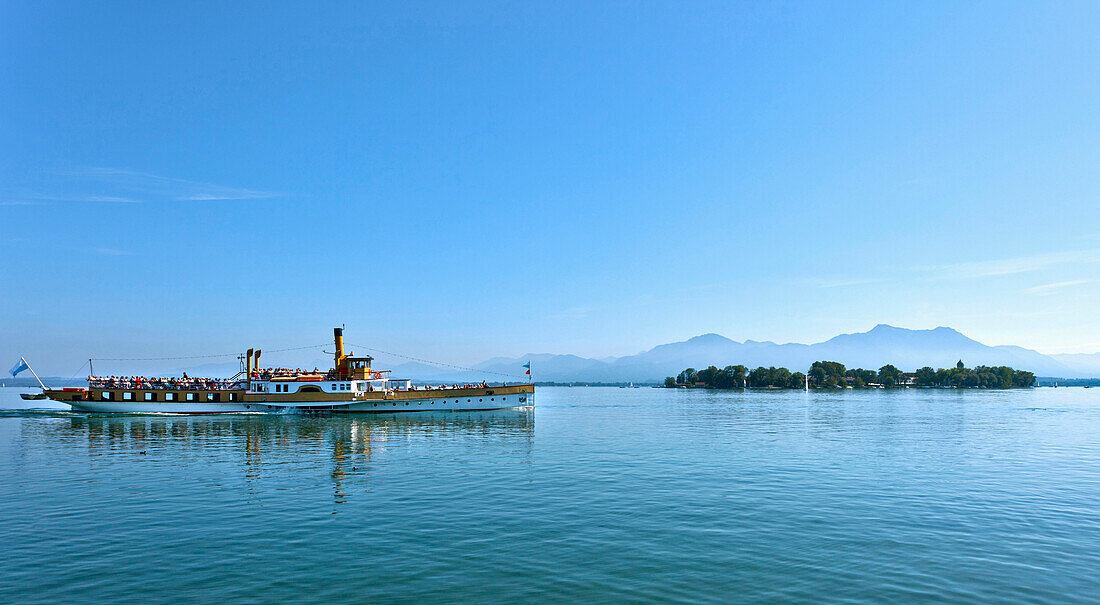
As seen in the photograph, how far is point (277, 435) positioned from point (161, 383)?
46.8m

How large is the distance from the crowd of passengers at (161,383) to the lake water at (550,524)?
4729 cm

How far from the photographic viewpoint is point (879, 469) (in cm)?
3988

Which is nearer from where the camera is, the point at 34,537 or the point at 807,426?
the point at 34,537

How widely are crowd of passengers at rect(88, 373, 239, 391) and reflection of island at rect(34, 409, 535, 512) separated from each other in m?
5.21

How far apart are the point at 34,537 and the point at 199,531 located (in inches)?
238

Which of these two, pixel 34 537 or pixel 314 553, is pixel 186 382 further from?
pixel 314 553

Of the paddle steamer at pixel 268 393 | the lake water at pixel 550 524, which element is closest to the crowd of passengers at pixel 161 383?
the paddle steamer at pixel 268 393

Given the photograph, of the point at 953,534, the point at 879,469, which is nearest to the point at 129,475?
the point at 953,534

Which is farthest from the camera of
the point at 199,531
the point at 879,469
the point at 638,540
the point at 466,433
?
the point at 466,433

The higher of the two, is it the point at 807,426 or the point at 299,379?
the point at 299,379

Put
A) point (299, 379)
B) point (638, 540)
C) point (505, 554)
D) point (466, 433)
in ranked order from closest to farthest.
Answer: point (505, 554), point (638, 540), point (466, 433), point (299, 379)

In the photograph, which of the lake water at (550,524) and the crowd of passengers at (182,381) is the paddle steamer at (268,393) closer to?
the crowd of passengers at (182,381)

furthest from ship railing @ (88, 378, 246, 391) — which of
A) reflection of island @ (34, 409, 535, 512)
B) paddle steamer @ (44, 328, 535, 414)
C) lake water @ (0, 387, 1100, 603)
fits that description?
lake water @ (0, 387, 1100, 603)

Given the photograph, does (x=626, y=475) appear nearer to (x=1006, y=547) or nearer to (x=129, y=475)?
(x=1006, y=547)
